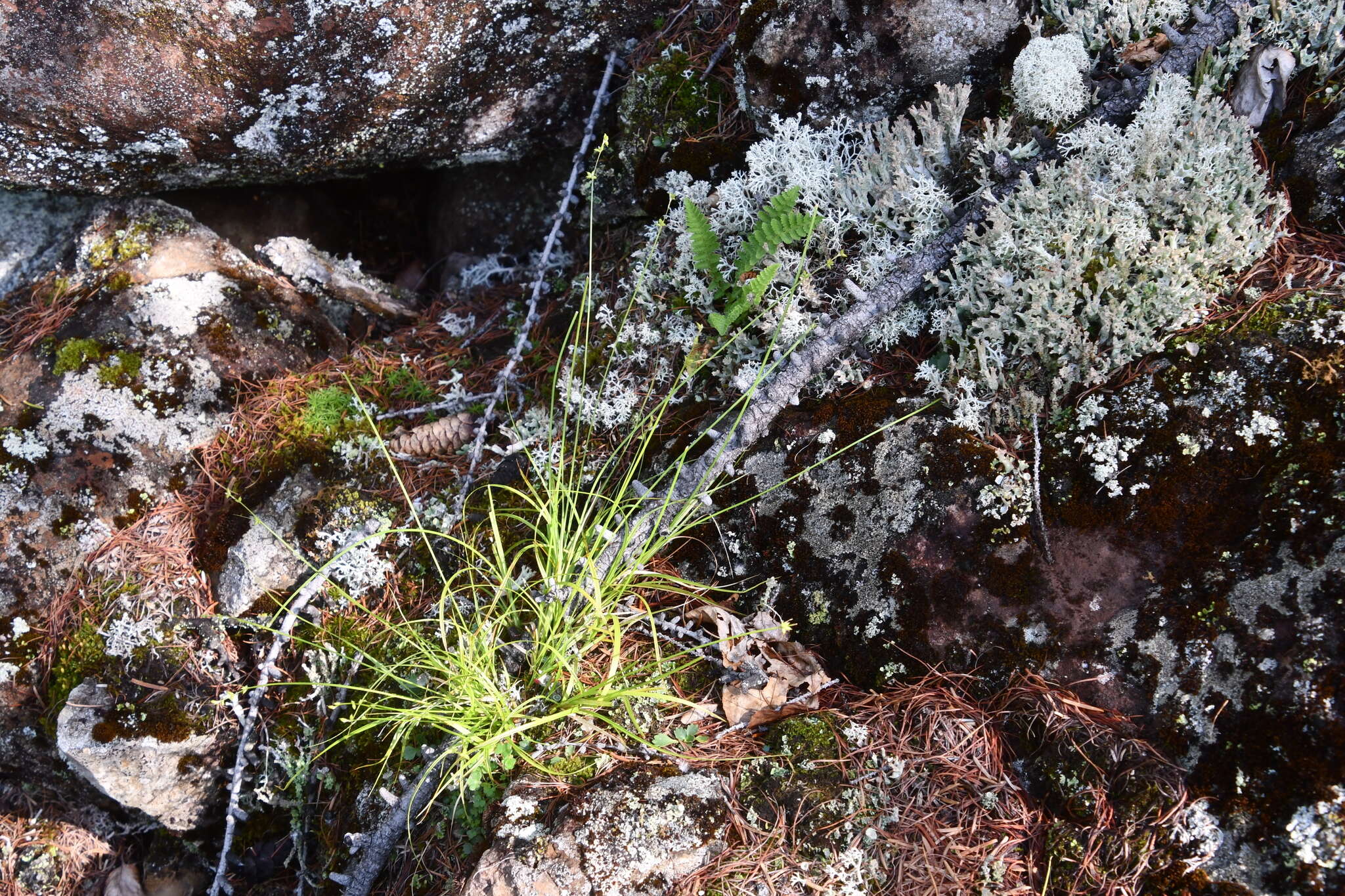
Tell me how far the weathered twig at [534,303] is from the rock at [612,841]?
1.59m

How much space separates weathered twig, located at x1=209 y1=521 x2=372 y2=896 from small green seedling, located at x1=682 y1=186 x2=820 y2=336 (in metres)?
2.14

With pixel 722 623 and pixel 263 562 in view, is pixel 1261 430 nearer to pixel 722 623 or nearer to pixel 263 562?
pixel 722 623

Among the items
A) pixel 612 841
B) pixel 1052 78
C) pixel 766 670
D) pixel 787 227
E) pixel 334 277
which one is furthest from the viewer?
pixel 334 277

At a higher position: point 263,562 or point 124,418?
point 124,418

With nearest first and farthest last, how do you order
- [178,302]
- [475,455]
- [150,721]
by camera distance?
[150,721] → [475,455] → [178,302]

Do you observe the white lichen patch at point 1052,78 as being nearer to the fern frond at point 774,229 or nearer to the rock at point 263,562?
the fern frond at point 774,229

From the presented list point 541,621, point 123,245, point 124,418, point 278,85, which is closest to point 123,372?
point 124,418

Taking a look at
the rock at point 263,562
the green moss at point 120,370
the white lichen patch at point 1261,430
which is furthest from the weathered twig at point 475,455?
the white lichen patch at point 1261,430

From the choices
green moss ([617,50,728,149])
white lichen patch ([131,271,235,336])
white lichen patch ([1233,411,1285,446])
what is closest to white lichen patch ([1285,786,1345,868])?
white lichen patch ([1233,411,1285,446])

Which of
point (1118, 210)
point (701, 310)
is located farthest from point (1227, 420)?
point (701, 310)

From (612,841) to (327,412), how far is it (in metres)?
2.83

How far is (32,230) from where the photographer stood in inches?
201

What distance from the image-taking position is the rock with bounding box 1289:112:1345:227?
3352mm

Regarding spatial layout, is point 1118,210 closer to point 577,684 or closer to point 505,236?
point 577,684
